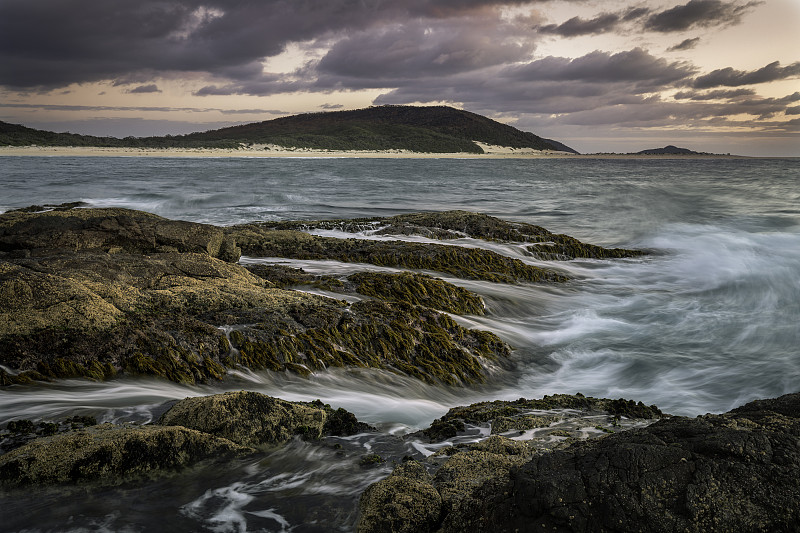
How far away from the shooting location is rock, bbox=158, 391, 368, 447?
3238 mm

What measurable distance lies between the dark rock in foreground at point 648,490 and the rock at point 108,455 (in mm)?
1239

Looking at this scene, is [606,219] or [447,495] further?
[606,219]

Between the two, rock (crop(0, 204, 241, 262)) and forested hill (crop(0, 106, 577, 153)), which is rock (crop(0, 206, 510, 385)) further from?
forested hill (crop(0, 106, 577, 153))

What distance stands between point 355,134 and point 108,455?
12780cm

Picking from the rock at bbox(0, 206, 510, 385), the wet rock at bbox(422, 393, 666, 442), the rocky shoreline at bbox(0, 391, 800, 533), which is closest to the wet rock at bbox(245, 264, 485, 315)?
the rock at bbox(0, 206, 510, 385)

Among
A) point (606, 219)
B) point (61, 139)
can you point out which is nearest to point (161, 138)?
point (61, 139)

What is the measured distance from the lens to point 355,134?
414 feet

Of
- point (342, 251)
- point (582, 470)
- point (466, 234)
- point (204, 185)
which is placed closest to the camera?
point (582, 470)

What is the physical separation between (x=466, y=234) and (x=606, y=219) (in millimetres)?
10873

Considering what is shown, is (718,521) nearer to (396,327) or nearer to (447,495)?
(447,495)

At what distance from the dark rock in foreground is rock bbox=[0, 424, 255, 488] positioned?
4.06 feet

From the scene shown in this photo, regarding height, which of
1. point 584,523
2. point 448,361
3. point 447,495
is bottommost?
point 448,361

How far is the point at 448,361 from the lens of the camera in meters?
5.62

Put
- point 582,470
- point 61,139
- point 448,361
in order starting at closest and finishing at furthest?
point 582,470
point 448,361
point 61,139
